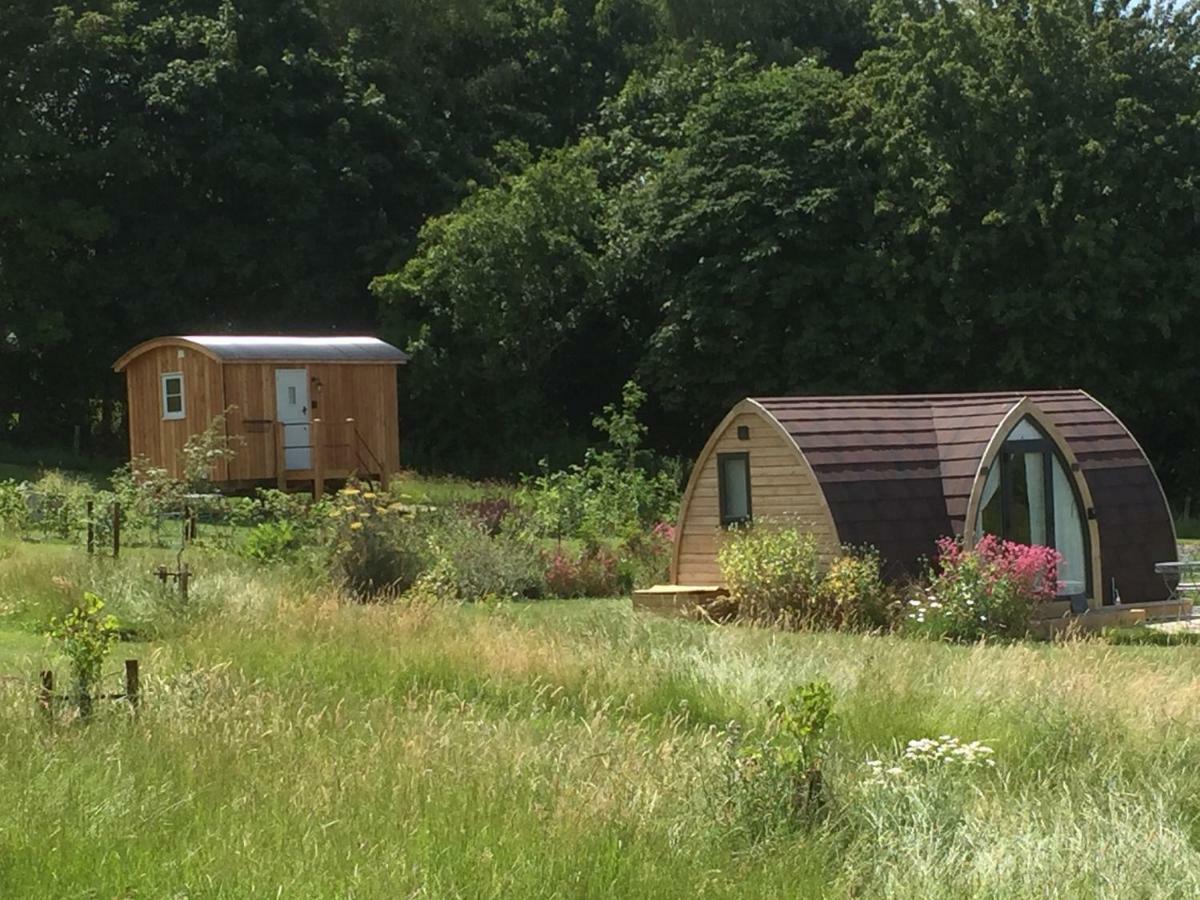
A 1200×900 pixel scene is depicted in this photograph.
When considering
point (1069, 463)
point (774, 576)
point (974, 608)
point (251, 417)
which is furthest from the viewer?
point (251, 417)

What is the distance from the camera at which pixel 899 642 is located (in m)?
14.9

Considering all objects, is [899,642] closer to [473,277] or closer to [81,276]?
[473,277]

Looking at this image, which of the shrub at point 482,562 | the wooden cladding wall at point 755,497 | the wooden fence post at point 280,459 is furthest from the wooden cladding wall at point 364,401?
the wooden cladding wall at point 755,497

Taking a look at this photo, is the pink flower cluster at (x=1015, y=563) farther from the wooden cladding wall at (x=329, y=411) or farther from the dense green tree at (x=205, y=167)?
the dense green tree at (x=205, y=167)

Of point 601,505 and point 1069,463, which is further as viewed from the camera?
point 601,505

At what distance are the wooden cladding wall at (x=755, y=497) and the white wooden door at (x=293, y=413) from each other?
11027mm

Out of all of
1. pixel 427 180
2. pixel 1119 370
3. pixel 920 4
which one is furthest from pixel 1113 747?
pixel 427 180

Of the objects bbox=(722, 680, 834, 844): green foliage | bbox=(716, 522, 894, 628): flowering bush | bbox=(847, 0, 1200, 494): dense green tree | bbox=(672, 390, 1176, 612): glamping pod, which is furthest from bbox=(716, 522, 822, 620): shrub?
bbox=(847, 0, 1200, 494): dense green tree

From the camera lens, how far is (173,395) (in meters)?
29.5

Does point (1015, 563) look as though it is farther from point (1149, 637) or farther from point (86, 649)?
point (86, 649)

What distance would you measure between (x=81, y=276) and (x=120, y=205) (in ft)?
7.55

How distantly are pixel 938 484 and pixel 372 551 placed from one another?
21.0ft

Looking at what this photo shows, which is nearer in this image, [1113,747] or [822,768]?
[822,768]

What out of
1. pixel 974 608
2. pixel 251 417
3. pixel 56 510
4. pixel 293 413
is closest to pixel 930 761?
pixel 974 608
